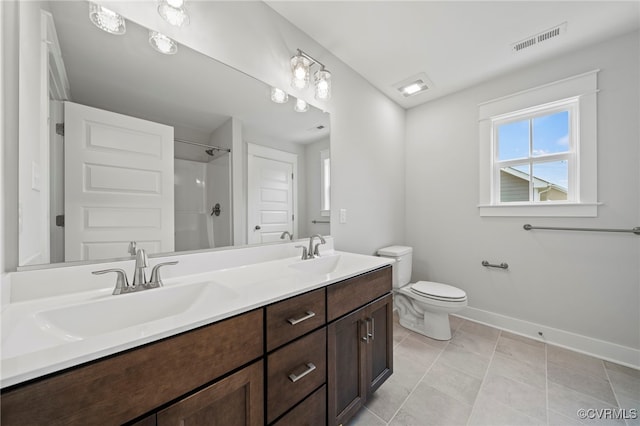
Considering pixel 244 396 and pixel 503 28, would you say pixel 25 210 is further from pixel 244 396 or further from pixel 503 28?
pixel 503 28

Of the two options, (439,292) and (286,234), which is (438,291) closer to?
(439,292)

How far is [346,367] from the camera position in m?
1.11

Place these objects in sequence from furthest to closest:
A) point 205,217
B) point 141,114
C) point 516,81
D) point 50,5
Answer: point 516,81, point 205,217, point 141,114, point 50,5

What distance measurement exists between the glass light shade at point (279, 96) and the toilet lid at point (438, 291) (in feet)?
6.24

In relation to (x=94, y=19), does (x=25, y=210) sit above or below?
below

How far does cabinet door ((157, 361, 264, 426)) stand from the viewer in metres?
0.59

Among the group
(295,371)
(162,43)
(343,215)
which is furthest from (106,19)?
(343,215)

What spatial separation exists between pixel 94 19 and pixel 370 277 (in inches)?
64.6

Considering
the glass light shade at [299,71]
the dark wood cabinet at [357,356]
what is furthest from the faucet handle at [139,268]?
the glass light shade at [299,71]

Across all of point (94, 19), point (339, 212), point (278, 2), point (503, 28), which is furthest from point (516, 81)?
point (94, 19)

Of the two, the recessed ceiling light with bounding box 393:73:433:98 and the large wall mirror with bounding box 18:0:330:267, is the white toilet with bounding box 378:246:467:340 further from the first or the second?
the recessed ceiling light with bounding box 393:73:433:98

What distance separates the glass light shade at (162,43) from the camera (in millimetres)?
1038

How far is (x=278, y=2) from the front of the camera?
4.75 ft

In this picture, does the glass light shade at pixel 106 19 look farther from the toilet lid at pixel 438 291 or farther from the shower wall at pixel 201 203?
the toilet lid at pixel 438 291
